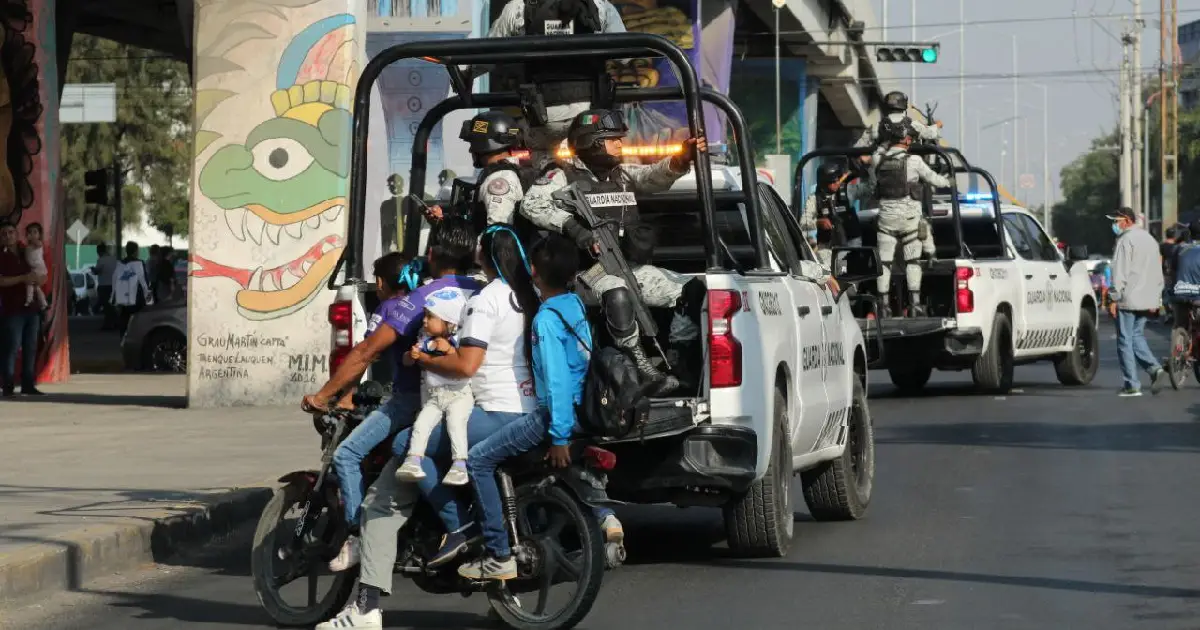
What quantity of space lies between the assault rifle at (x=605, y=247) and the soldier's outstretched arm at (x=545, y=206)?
0.17 ft

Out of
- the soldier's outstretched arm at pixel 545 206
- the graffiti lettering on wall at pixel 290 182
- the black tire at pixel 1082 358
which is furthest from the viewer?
the black tire at pixel 1082 358

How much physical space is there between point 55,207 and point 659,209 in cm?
1469

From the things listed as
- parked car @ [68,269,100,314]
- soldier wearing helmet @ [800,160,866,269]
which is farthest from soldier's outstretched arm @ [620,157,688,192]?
parked car @ [68,269,100,314]

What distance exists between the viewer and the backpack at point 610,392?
7.89 meters

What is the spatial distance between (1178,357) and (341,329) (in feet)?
48.0

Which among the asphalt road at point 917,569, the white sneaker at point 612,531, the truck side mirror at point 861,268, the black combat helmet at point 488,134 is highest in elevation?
the black combat helmet at point 488,134

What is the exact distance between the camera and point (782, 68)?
2201 inches

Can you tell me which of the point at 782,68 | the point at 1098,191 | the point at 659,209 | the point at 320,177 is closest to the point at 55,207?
the point at 320,177

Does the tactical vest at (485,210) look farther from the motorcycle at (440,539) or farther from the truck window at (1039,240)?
the truck window at (1039,240)

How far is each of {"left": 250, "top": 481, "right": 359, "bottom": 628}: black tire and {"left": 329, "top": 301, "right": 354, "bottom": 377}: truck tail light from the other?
59.1 inches

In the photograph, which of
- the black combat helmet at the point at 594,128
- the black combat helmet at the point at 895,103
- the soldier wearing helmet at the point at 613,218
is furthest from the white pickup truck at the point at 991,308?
the black combat helmet at the point at 594,128

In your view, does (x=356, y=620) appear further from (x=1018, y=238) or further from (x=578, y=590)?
(x=1018, y=238)

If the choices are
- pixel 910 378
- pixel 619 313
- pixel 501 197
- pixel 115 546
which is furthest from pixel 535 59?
pixel 910 378

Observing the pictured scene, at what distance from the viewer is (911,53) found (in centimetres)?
4778
